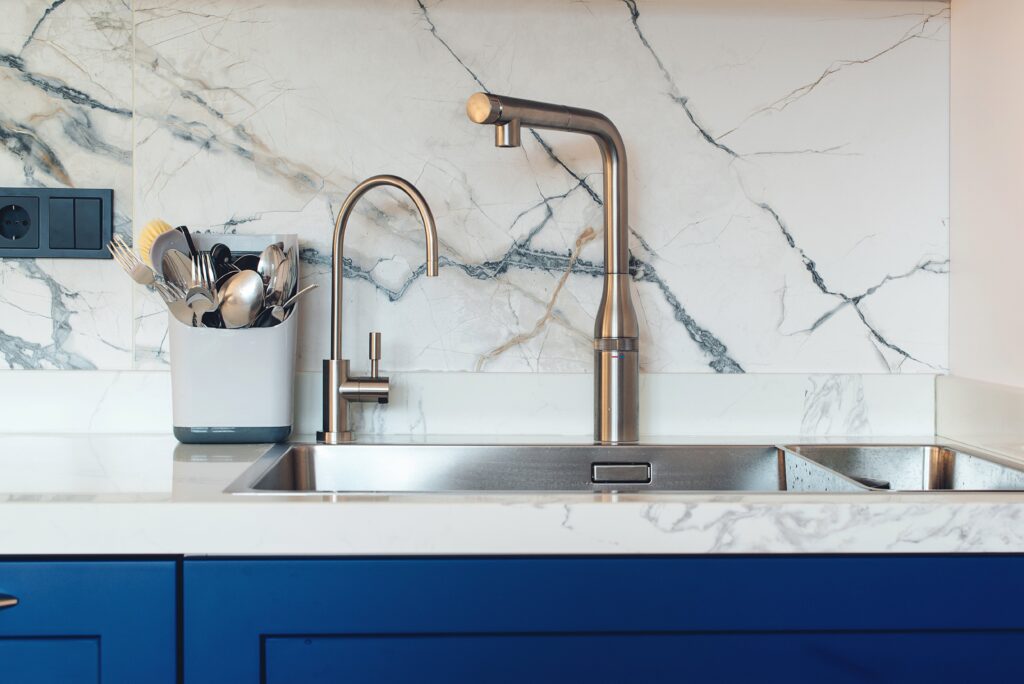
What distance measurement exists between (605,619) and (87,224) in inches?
38.6

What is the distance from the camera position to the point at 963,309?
140 centimetres

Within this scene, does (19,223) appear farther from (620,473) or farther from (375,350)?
(620,473)

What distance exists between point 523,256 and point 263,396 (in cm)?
44

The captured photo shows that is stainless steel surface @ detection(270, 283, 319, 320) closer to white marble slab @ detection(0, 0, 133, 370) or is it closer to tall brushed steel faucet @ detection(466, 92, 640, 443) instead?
white marble slab @ detection(0, 0, 133, 370)

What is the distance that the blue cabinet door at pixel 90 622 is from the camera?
0.87 metres

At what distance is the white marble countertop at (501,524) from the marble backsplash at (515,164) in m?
0.55

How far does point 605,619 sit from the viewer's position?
2.88 ft

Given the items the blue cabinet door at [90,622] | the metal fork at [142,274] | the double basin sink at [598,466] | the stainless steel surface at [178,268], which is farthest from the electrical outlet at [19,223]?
the blue cabinet door at [90,622]

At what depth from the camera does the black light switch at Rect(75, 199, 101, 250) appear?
138cm

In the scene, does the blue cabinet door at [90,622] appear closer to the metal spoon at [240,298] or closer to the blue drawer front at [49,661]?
the blue drawer front at [49,661]

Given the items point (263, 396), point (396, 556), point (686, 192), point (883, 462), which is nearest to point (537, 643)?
point (396, 556)

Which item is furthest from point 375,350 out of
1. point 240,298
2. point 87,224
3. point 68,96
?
point 68,96

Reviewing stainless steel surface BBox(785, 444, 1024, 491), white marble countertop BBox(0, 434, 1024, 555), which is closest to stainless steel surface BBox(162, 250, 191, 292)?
white marble countertop BBox(0, 434, 1024, 555)

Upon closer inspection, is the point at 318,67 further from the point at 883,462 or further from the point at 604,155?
the point at 883,462
